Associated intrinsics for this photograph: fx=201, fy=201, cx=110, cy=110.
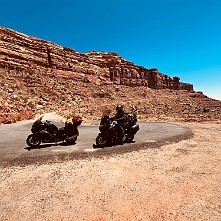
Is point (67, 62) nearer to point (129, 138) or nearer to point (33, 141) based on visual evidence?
point (129, 138)

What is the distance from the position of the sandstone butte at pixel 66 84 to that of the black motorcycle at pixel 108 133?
1651 cm

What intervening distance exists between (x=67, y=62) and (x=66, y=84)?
15.7 meters

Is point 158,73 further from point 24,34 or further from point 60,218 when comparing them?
point 60,218

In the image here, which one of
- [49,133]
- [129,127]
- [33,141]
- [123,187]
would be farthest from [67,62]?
[123,187]

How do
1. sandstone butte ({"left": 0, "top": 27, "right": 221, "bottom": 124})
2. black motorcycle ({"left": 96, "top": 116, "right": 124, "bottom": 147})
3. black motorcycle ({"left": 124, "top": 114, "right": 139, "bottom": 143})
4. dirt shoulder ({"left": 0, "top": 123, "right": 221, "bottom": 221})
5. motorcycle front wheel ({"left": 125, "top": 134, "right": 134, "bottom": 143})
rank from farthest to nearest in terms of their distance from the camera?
sandstone butte ({"left": 0, "top": 27, "right": 221, "bottom": 124}) < motorcycle front wheel ({"left": 125, "top": 134, "right": 134, "bottom": 143}) < black motorcycle ({"left": 124, "top": 114, "right": 139, "bottom": 143}) < black motorcycle ({"left": 96, "top": 116, "right": 124, "bottom": 147}) < dirt shoulder ({"left": 0, "top": 123, "right": 221, "bottom": 221})

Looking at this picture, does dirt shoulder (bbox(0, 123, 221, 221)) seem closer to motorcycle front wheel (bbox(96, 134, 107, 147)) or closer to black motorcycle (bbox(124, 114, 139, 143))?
motorcycle front wheel (bbox(96, 134, 107, 147))

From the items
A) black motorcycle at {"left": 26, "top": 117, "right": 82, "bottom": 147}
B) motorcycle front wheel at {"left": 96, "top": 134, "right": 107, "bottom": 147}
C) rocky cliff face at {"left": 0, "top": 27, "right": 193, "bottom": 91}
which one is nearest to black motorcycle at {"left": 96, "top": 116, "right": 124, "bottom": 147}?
motorcycle front wheel at {"left": 96, "top": 134, "right": 107, "bottom": 147}

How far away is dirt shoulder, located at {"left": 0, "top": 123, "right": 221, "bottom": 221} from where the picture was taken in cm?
464

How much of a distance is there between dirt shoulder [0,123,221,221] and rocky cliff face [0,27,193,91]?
5631cm

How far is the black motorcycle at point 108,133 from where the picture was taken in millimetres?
10602

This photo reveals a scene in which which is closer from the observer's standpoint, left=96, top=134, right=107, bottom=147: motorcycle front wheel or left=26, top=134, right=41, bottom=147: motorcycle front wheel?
left=26, top=134, right=41, bottom=147: motorcycle front wheel

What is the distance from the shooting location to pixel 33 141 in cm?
1033

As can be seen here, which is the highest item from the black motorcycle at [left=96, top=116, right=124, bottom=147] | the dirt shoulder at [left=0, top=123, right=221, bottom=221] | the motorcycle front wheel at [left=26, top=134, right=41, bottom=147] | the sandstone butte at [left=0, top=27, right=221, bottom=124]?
the sandstone butte at [left=0, top=27, right=221, bottom=124]

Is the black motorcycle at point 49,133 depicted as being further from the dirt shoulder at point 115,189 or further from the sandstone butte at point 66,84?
the sandstone butte at point 66,84
